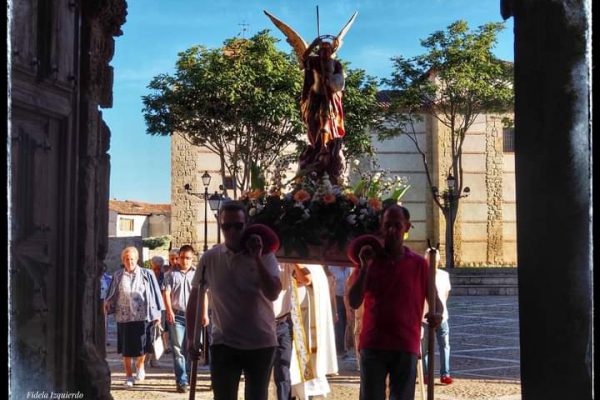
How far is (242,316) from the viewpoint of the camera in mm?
5172

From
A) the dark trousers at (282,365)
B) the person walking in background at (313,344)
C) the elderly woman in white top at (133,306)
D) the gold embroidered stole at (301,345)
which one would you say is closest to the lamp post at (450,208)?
the elderly woman in white top at (133,306)

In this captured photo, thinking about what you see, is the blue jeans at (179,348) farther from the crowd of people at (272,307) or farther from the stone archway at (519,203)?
the stone archway at (519,203)

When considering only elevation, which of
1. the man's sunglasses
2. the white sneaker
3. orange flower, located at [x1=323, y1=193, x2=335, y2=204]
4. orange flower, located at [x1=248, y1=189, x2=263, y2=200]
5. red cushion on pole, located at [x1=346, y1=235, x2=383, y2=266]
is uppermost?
orange flower, located at [x1=248, y1=189, x2=263, y2=200]

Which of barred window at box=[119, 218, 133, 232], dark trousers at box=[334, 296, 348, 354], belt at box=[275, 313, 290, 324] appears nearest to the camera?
belt at box=[275, 313, 290, 324]

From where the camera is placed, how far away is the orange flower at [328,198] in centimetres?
706

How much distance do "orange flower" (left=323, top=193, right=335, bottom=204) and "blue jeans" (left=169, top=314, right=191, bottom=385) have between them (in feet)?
9.47

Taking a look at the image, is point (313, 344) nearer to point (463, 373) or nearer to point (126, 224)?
point (463, 373)

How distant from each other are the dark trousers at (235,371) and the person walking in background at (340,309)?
21.4 feet

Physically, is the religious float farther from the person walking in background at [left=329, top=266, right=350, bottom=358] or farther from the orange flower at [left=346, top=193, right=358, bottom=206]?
the person walking in background at [left=329, top=266, right=350, bottom=358]

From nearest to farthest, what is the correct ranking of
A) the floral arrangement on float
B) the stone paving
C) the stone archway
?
the stone archway → the floral arrangement on float → the stone paving

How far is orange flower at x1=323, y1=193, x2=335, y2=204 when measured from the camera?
7059 mm

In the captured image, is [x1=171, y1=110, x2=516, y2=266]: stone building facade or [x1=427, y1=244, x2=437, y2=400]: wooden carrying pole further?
[x1=171, y1=110, x2=516, y2=266]: stone building facade

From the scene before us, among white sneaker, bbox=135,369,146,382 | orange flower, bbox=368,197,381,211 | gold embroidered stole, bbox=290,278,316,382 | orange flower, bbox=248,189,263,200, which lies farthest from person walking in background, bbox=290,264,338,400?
white sneaker, bbox=135,369,146,382

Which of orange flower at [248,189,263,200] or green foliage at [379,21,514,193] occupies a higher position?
green foliage at [379,21,514,193]
